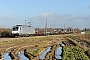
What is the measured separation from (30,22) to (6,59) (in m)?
76.0

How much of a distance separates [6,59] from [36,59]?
3.49m

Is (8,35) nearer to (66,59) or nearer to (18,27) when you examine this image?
(18,27)

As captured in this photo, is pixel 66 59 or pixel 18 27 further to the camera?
pixel 18 27

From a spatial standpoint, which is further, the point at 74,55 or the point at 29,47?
the point at 29,47

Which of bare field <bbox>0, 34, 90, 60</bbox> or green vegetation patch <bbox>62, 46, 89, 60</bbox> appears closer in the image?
green vegetation patch <bbox>62, 46, 89, 60</bbox>

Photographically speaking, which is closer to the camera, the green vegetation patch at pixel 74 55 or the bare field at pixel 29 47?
the green vegetation patch at pixel 74 55

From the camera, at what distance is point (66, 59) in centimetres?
2000

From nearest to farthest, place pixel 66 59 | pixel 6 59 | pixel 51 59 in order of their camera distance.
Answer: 1. pixel 66 59
2. pixel 51 59
3. pixel 6 59

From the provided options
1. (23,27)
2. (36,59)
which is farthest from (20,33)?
(36,59)

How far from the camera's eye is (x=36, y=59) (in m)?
22.5

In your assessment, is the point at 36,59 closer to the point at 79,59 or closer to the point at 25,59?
the point at 25,59

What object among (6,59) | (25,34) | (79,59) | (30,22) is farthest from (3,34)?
(79,59)

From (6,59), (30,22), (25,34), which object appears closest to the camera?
(6,59)

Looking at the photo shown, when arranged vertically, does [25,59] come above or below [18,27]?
below
